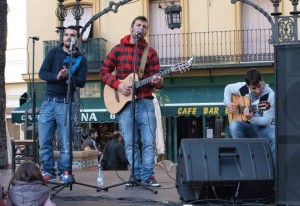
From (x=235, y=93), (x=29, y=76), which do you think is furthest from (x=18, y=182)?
(x=29, y=76)

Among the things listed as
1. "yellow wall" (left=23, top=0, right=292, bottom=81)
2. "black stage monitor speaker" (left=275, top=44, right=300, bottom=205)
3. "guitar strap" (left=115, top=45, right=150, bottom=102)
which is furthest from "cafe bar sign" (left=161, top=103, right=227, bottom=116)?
"black stage monitor speaker" (left=275, top=44, right=300, bottom=205)

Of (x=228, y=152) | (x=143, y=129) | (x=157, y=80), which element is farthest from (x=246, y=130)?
(x=228, y=152)

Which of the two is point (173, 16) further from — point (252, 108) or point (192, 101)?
point (252, 108)

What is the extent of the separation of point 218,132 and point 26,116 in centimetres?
641

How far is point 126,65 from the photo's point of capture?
20.6 ft

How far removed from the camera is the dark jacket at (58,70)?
6.32 meters

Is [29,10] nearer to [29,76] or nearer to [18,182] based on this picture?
[29,76]

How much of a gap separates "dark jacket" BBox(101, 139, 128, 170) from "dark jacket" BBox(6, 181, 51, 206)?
6376 mm

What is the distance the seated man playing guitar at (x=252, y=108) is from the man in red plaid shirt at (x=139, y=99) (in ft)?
3.36

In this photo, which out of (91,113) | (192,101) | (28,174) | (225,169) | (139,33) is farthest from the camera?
(91,113)

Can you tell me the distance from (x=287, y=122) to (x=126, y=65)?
84.9 inches

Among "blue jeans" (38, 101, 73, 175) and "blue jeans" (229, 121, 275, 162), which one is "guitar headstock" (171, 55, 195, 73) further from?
"blue jeans" (38, 101, 73, 175)

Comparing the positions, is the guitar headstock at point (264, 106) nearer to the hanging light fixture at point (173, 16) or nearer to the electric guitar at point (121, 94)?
the electric guitar at point (121, 94)

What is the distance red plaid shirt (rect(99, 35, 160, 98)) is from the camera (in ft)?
20.3
